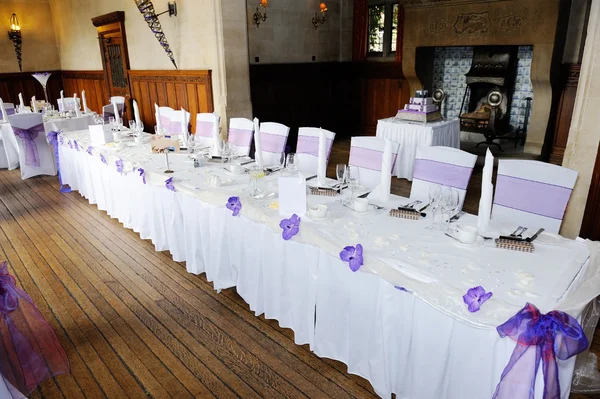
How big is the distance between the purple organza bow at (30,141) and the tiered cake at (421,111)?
5.58 metres

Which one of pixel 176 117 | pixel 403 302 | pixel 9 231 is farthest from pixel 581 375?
pixel 9 231

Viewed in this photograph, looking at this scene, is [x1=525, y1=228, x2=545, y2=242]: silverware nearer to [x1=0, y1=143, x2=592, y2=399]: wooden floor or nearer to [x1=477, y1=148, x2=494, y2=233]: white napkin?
[x1=477, y1=148, x2=494, y2=233]: white napkin

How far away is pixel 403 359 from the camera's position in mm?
2105

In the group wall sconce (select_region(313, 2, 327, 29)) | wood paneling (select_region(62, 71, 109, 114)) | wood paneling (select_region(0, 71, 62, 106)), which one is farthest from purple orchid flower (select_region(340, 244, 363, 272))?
wood paneling (select_region(0, 71, 62, 106))

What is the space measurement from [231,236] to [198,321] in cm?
64

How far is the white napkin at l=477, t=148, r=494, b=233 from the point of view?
2200mm

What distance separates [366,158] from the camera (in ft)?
11.4

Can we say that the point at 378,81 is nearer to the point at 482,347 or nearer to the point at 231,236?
the point at 231,236

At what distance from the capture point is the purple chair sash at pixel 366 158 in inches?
134

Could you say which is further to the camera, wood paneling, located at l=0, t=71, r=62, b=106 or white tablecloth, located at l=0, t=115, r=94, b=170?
wood paneling, located at l=0, t=71, r=62, b=106

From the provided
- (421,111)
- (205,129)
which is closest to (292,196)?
(205,129)

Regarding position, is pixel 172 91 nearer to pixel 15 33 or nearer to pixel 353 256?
pixel 15 33

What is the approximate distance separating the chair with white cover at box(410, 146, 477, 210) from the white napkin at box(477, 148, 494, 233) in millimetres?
542

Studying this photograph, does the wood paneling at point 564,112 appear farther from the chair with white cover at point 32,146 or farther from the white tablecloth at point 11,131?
the chair with white cover at point 32,146
